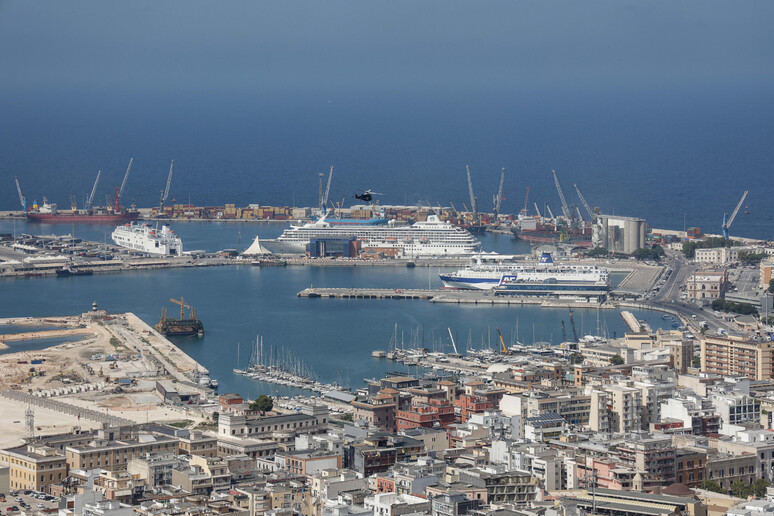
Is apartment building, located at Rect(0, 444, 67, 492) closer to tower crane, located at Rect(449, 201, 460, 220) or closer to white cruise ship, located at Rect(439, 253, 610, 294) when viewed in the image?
white cruise ship, located at Rect(439, 253, 610, 294)

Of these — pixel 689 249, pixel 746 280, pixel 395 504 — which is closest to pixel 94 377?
pixel 395 504

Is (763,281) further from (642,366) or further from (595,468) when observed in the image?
(595,468)

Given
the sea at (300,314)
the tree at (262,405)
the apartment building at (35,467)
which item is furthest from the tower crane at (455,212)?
the apartment building at (35,467)

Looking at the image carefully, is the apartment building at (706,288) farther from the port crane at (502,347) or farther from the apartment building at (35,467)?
the apartment building at (35,467)

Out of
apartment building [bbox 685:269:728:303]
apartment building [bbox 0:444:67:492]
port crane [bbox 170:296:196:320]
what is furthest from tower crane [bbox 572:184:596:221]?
apartment building [bbox 0:444:67:492]

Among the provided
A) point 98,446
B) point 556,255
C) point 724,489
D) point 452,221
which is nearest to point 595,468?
point 724,489

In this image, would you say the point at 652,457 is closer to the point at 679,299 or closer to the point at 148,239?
the point at 679,299
